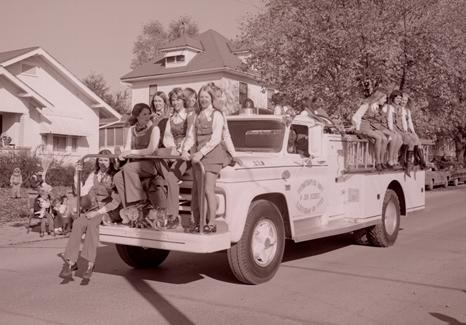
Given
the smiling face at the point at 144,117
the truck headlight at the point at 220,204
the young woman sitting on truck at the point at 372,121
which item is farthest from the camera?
the young woman sitting on truck at the point at 372,121

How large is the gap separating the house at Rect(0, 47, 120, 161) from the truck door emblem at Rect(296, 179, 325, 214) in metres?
21.7

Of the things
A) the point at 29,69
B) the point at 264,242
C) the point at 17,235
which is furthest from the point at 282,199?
the point at 29,69

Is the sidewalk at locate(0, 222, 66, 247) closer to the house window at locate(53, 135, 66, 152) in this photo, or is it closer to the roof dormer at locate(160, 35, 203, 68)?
the house window at locate(53, 135, 66, 152)

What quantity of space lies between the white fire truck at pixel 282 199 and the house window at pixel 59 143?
24.3 metres

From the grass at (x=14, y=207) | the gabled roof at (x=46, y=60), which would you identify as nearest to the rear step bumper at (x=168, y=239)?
the grass at (x=14, y=207)

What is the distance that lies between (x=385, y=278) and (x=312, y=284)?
106cm

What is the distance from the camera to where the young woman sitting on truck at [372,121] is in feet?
33.0

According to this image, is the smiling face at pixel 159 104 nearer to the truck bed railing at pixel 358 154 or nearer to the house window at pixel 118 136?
the truck bed railing at pixel 358 154

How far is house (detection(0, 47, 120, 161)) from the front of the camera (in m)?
28.0

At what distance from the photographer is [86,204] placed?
739 centimetres

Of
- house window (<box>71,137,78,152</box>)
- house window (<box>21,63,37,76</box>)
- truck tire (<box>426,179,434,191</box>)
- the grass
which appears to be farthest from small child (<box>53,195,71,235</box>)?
house window (<box>71,137,78,152</box>)

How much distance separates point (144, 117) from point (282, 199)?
80.6 inches

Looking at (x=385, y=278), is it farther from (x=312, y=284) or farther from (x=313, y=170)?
(x=313, y=170)

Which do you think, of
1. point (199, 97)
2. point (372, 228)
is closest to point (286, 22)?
point (372, 228)
